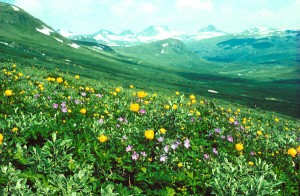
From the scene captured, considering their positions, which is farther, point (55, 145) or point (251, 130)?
point (251, 130)

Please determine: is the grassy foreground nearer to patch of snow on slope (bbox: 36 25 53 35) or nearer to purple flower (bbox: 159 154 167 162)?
purple flower (bbox: 159 154 167 162)

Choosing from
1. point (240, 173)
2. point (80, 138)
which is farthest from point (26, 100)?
point (240, 173)

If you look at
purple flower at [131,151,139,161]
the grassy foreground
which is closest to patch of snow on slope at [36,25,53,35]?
the grassy foreground

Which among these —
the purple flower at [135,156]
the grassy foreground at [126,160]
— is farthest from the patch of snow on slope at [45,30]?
the purple flower at [135,156]

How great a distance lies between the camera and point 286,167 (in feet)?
18.7

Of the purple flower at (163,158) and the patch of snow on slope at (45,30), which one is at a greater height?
the patch of snow on slope at (45,30)

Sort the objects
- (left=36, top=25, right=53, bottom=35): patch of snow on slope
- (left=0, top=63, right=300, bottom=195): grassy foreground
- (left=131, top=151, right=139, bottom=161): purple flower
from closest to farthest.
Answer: (left=0, top=63, right=300, bottom=195): grassy foreground < (left=131, top=151, right=139, bottom=161): purple flower < (left=36, top=25, right=53, bottom=35): patch of snow on slope

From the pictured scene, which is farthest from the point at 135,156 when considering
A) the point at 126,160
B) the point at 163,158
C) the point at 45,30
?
the point at 45,30

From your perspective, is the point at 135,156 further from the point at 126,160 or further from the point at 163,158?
the point at 163,158

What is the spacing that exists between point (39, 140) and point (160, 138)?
241 cm

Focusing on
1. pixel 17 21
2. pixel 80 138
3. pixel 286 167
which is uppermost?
pixel 17 21

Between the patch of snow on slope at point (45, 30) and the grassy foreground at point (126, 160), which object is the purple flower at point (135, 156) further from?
the patch of snow on slope at point (45, 30)

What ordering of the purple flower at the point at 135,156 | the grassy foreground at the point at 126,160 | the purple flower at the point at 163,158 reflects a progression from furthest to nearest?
1. the purple flower at the point at 163,158
2. the purple flower at the point at 135,156
3. the grassy foreground at the point at 126,160

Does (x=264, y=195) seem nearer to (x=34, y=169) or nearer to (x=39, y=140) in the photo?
(x=34, y=169)
